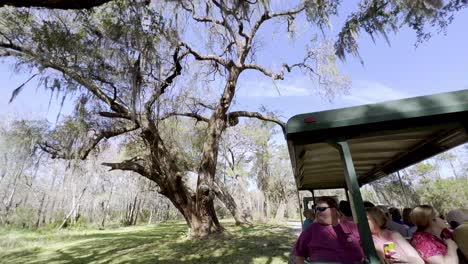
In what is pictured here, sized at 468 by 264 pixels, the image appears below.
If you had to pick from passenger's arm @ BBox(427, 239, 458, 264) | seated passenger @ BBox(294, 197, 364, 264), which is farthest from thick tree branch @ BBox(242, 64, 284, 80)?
passenger's arm @ BBox(427, 239, 458, 264)

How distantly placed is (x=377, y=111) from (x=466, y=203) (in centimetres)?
2306

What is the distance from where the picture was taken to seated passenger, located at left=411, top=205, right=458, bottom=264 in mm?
1716

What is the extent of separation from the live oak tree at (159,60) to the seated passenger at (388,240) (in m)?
5.27

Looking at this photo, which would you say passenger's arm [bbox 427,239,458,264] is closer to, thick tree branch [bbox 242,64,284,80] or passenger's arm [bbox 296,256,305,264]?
passenger's arm [bbox 296,256,305,264]

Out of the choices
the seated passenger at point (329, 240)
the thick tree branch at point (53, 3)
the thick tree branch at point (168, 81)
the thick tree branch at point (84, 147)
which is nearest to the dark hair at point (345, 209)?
the seated passenger at point (329, 240)

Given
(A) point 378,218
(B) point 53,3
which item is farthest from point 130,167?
(A) point 378,218

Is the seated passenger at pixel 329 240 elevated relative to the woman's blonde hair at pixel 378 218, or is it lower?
lower

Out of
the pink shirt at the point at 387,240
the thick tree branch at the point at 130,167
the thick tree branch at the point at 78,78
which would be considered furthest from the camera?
the thick tree branch at the point at 130,167

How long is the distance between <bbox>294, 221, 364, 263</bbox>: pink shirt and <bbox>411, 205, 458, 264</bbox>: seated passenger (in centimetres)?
41

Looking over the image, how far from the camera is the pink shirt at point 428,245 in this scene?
1765mm

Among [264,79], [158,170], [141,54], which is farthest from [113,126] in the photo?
[264,79]

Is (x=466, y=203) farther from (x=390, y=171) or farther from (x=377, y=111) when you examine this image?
(x=377, y=111)

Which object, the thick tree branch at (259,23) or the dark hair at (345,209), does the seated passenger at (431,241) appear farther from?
the thick tree branch at (259,23)

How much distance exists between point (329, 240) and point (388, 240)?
1.38 feet
